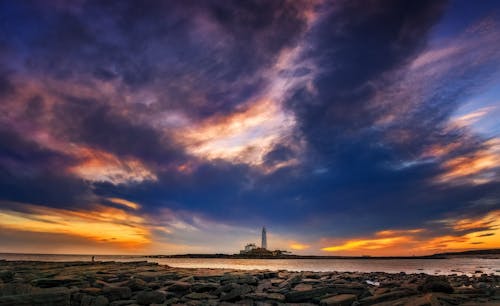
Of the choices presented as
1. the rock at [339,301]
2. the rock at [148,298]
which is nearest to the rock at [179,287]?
the rock at [148,298]

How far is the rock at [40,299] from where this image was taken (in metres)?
10.3

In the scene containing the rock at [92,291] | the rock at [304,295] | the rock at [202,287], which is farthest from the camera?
the rock at [202,287]

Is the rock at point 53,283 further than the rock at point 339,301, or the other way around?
the rock at point 53,283

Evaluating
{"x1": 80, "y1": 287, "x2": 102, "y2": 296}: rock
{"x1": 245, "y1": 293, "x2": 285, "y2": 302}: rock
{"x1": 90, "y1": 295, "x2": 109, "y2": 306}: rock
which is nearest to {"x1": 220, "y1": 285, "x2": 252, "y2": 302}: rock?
{"x1": 245, "y1": 293, "x2": 285, "y2": 302}: rock

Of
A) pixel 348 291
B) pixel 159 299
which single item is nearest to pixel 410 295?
pixel 348 291

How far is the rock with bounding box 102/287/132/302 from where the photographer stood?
14.3 m

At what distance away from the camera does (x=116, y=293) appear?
47.6 feet

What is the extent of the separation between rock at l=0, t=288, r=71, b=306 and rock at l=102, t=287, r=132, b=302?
2.91m

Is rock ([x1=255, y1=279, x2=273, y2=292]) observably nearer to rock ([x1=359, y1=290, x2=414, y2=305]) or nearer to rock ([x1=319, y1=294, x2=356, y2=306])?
rock ([x1=319, y1=294, x2=356, y2=306])

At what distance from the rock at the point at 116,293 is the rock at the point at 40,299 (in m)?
2.91

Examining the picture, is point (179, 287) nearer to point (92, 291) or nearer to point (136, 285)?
point (136, 285)

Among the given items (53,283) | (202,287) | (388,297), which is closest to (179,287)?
(202,287)

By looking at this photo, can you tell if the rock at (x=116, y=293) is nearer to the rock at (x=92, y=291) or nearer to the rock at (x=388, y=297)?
the rock at (x=92, y=291)

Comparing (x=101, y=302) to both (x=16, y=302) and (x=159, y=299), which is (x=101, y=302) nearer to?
(x=159, y=299)
